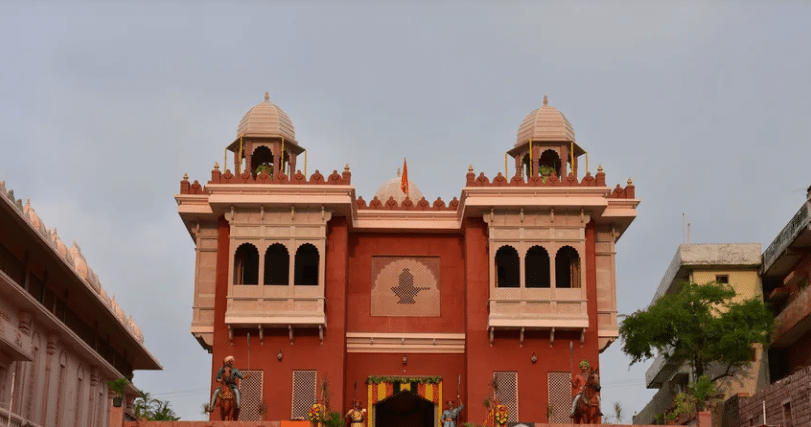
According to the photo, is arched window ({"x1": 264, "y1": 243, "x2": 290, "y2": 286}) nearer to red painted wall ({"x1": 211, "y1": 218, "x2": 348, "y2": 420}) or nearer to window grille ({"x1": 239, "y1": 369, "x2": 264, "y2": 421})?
red painted wall ({"x1": 211, "y1": 218, "x2": 348, "y2": 420})

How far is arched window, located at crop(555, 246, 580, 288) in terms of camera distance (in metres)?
40.8

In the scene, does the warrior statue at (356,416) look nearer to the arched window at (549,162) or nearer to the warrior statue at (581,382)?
the warrior statue at (581,382)

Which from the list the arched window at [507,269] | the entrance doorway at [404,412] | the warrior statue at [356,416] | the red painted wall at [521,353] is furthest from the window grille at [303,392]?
the arched window at [507,269]

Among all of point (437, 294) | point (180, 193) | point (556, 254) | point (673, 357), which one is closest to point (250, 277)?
→ point (180, 193)

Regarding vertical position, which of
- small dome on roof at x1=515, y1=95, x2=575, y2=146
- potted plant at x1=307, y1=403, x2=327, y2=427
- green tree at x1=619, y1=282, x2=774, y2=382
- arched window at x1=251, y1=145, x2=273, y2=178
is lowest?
potted plant at x1=307, y1=403, x2=327, y2=427

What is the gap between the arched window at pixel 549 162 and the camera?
43.2 metres

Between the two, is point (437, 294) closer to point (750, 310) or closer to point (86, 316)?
point (750, 310)

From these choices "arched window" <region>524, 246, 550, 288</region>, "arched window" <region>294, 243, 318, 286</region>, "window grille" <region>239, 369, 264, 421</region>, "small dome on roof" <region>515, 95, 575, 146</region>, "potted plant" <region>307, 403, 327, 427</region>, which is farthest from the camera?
"small dome on roof" <region>515, 95, 575, 146</region>

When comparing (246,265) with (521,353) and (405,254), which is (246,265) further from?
(521,353)

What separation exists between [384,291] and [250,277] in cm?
432

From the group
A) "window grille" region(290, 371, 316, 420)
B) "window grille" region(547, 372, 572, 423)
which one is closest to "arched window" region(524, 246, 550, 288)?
"window grille" region(547, 372, 572, 423)

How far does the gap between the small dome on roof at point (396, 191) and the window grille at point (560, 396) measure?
11.5 meters

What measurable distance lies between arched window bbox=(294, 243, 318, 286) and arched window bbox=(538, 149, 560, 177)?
813 cm

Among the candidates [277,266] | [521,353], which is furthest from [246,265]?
[521,353]
